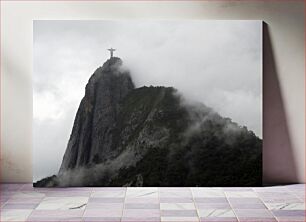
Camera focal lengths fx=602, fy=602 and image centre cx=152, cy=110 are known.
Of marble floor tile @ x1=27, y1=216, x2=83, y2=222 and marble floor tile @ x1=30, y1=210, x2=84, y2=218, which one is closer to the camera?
marble floor tile @ x1=27, y1=216, x2=83, y2=222

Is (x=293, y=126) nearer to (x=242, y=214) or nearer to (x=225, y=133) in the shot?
(x=225, y=133)

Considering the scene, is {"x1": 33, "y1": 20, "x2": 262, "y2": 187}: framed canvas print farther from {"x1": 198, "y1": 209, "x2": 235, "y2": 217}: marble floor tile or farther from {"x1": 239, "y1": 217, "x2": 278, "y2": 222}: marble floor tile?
{"x1": 239, "y1": 217, "x2": 278, "y2": 222}: marble floor tile

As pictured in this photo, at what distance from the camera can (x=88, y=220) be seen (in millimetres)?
4340

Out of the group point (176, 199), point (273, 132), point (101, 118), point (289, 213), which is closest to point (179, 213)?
point (176, 199)


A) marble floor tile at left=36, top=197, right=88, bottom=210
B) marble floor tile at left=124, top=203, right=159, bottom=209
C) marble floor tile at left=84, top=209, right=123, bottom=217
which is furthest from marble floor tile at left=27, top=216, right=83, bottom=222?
marble floor tile at left=124, top=203, right=159, bottom=209

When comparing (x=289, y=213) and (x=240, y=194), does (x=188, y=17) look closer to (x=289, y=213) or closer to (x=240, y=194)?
(x=240, y=194)

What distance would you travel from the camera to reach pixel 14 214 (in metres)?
4.50

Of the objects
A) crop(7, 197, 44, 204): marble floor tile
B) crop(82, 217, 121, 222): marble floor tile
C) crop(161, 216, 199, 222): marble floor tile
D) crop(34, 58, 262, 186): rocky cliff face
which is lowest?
crop(161, 216, 199, 222): marble floor tile

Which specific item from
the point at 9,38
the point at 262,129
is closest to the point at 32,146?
the point at 9,38

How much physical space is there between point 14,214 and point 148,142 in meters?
1.52

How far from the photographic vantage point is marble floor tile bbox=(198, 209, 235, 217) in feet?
14.7

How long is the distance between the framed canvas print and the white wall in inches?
4.5

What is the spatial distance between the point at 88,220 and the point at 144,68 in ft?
5.58

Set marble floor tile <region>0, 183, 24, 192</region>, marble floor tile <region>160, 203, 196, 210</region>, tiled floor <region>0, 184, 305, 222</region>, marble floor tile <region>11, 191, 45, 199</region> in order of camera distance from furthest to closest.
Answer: marble floor tile <region>0, 183, 24, 192</region>
marble floor tile <region>11, 191, 45, 199</region>
marble floor tile <region>160, 203, 196, 210</region>
tiled floor <region>0, 184, 305, 222</region>
